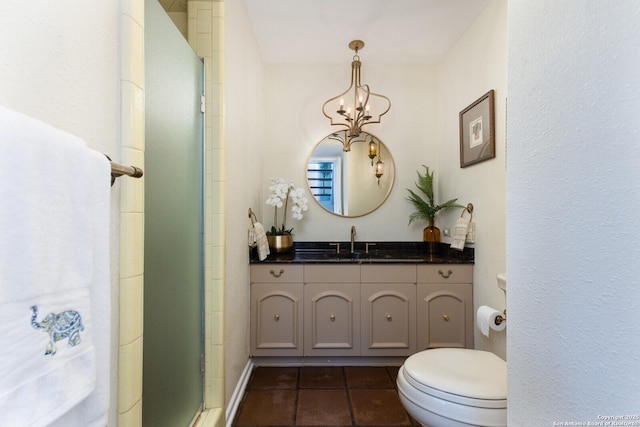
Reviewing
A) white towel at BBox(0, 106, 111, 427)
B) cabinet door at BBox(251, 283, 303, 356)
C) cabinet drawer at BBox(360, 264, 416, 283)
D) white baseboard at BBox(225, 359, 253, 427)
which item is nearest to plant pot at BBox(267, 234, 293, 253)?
cabinet door at BBox(251, 283, 303, 356)

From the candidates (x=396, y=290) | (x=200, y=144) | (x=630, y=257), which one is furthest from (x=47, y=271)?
(x=396, y=290)

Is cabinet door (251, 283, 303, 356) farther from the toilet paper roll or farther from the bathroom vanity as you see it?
the toilet paper roll

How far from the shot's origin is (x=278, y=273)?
2.16m

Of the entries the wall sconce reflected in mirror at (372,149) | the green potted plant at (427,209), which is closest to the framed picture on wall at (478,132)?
the green potted plant at (427,209)

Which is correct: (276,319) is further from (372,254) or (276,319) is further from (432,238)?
(432,238)

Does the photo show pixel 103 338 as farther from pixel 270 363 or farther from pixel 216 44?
pixel 270 363

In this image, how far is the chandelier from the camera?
7.77 feet

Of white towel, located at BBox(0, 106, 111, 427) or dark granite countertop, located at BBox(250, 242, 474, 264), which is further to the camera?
dark granite countertop, located at BBox(250, 242, 474, 264)

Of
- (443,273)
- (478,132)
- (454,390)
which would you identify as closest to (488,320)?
(454,390)

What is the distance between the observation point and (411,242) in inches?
106

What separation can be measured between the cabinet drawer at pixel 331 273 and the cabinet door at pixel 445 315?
486 millimetres

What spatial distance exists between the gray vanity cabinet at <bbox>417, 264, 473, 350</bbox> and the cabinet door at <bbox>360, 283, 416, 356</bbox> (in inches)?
2.8

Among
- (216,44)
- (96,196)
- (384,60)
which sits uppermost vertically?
(384,60)

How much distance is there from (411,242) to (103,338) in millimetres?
2465
